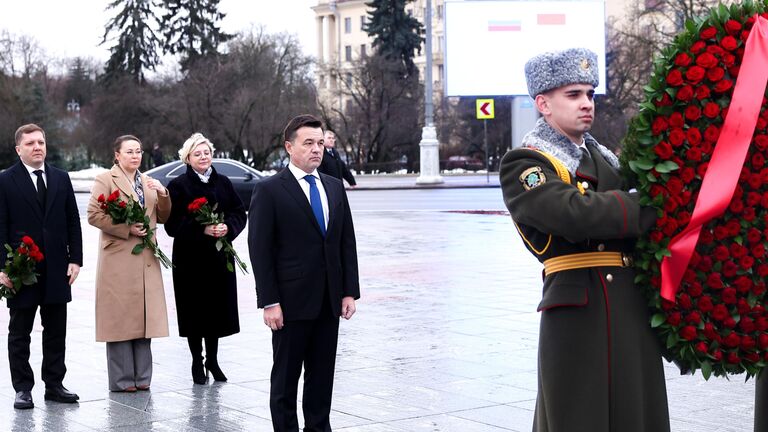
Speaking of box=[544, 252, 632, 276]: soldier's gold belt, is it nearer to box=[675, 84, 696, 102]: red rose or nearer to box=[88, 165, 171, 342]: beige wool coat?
box=[675, 84, 696, 102]: red rose

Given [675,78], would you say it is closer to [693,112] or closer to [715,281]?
[693,112]

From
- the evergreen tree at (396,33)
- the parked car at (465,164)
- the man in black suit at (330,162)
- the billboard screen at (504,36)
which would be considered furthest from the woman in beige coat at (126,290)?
the parked car at (465,164)

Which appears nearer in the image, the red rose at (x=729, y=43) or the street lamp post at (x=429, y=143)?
the red rose at (x=729, y=43)

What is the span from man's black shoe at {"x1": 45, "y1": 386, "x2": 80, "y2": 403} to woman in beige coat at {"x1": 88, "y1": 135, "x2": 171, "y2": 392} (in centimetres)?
41

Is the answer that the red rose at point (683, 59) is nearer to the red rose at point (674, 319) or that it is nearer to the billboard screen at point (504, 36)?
the red rose at point (674, 319)

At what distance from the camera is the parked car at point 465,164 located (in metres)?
71.9

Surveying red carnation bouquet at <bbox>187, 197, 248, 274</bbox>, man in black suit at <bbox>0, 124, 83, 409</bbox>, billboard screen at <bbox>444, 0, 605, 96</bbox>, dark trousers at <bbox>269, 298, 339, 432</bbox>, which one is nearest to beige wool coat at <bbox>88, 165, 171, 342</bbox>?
man in black suit at <bbox>0, 124, 83, 409</bbox>

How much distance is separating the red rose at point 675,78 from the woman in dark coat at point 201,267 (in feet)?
16.1

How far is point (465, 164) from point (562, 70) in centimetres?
6840

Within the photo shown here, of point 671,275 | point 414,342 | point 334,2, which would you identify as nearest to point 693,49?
point 671,275

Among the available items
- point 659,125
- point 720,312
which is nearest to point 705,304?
point 720,312

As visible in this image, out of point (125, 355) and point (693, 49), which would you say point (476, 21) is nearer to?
point (125, 355)

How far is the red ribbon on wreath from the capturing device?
11.9 ft

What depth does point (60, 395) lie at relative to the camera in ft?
24.7
